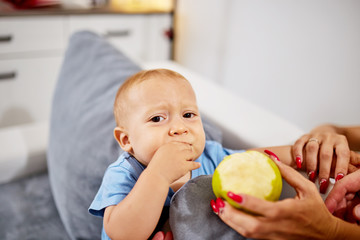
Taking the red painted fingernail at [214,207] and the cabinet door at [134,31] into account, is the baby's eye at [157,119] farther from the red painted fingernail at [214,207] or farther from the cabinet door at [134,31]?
the cabinet door at [134,31]

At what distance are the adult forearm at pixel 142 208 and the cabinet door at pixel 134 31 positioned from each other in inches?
71.7

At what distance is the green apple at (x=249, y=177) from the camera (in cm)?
43

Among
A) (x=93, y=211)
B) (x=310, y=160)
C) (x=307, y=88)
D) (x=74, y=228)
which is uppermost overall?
(x=310, y=160)

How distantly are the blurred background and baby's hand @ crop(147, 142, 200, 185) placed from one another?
121cm

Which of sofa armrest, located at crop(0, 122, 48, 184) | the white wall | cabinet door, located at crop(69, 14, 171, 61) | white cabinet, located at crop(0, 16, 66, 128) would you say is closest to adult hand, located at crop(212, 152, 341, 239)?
sofa armrest, located at crop(0, 122, 48, 184)

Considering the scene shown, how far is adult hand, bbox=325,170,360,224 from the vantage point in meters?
0.52

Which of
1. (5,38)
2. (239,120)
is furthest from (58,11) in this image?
(239,120)

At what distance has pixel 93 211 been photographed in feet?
1.97

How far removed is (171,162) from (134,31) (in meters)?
2.07

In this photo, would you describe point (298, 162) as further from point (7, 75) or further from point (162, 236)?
point (7, 75)

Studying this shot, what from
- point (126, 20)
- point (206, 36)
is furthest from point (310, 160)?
point (126, 20)

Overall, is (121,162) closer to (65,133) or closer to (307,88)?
(65,133)

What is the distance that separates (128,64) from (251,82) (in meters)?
1.01

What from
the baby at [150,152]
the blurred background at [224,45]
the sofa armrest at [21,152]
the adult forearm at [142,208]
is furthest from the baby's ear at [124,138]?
the blurred background at [224,45]
